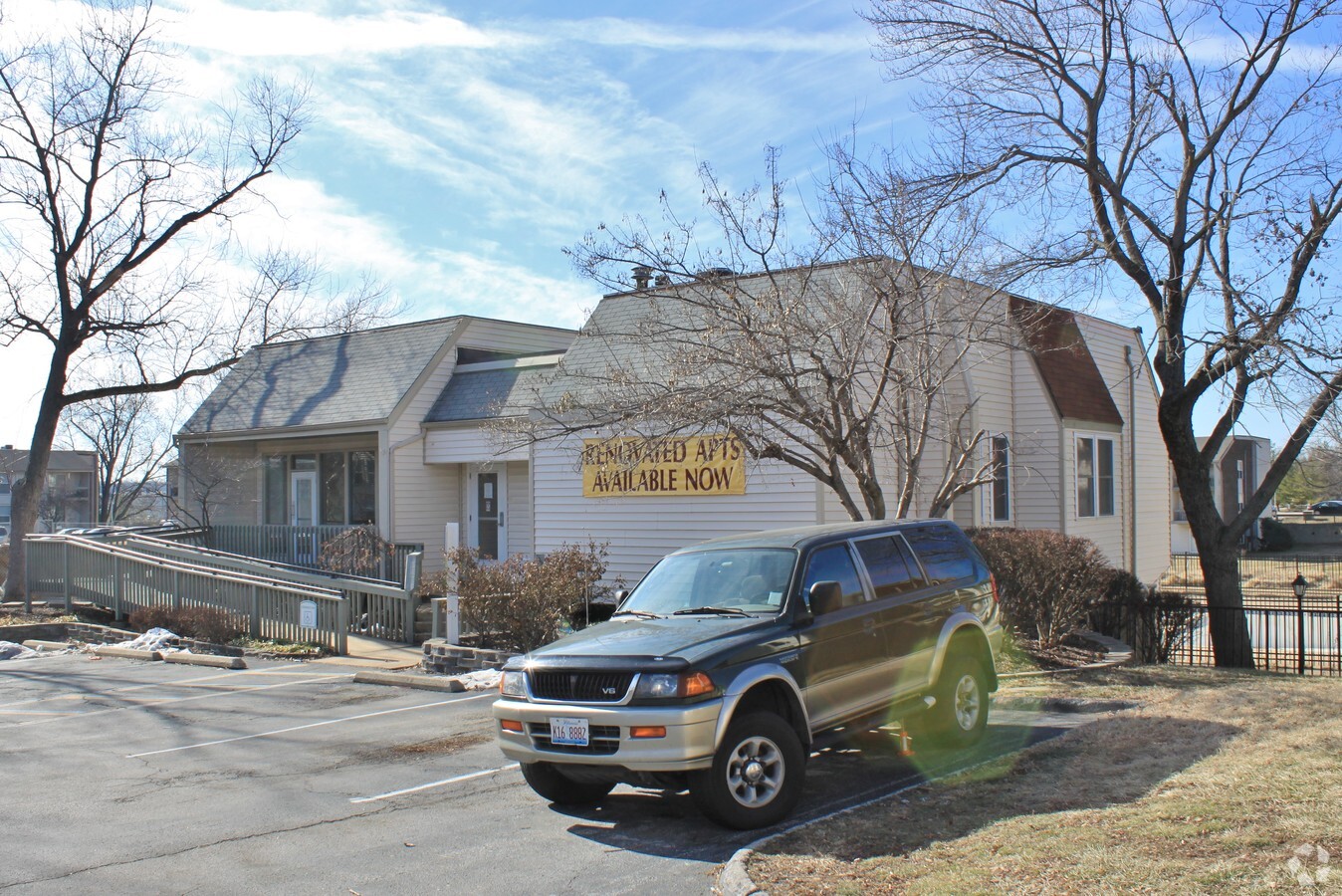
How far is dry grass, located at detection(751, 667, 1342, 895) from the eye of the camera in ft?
16.4

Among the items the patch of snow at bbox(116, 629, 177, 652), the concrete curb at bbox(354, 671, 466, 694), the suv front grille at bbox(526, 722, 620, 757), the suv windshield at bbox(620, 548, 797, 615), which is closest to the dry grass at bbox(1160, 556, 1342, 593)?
the concrete curb at bbox(354, 671, 466, 694)

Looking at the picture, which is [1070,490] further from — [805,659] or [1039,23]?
[805,659]

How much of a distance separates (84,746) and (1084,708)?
8.78m

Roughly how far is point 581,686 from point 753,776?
113 cm

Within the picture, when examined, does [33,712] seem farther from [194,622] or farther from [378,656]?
[194,622]

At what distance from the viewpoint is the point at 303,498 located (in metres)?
25.2

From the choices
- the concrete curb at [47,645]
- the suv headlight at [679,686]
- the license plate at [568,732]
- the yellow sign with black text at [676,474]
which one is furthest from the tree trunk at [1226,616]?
the concrete curb at [47,645]

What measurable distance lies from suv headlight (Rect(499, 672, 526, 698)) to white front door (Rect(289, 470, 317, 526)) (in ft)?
61.7

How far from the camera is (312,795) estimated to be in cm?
770

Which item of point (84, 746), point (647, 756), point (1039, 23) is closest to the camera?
point (647, 756)

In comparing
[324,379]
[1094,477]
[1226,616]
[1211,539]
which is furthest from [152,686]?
[1094,477]

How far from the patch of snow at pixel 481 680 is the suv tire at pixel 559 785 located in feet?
17.8

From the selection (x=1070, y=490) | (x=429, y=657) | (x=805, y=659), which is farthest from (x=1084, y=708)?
(x=1070, y=490)

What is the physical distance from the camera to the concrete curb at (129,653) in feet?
52.2
